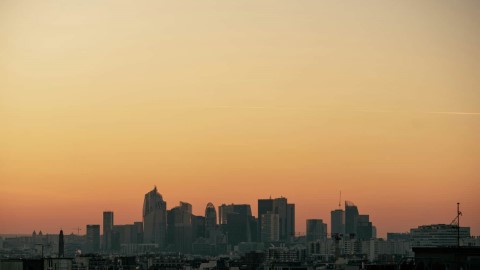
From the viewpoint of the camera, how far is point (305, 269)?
190250 mm

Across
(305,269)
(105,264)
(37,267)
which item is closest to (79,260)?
(105,264)

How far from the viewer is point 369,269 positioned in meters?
68.4

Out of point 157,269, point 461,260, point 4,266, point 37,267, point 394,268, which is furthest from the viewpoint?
point 157,269

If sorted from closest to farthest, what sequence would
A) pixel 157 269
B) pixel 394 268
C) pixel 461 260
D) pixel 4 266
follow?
pixel 461 260 < pixel 394 268 < pixel 4 266 < pixel 157 269

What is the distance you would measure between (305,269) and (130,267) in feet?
88.2

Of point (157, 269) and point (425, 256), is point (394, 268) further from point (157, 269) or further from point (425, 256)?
point (157, 269)

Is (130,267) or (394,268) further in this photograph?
(130,267)

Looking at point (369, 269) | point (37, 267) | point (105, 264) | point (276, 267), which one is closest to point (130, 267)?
point (105, 264)

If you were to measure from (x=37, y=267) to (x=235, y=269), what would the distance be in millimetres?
95646

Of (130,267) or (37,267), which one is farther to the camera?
(130,267)

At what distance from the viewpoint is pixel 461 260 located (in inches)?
2295

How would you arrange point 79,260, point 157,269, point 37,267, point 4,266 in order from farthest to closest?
point 79,260 < point 157,269 < point 37,267 < point 4,266

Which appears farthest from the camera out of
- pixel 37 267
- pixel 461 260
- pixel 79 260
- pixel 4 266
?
pixel 79 260

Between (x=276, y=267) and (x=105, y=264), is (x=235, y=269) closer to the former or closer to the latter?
(x=276, y=267)
